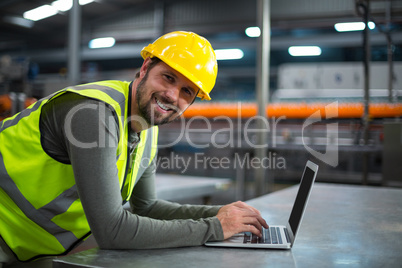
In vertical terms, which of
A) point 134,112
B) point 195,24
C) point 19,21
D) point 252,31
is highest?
point 19,21

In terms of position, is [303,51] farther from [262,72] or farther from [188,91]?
[188,91]

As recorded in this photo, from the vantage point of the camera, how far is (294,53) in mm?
13938

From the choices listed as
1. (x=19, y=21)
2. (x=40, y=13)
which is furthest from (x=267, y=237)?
(x=19, y=21)

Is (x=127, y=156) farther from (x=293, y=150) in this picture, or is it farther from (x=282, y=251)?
(x=293, y=150)

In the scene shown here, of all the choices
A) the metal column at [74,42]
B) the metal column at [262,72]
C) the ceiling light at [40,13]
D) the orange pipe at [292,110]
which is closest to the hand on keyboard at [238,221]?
the metal column at [262,72]

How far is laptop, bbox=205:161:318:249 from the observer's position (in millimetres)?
1038

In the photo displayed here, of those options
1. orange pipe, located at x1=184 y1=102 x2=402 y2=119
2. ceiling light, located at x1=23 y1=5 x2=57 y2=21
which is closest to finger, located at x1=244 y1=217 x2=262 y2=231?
orange pipe, located at x1=184 y1=102 x2=402 y2=119

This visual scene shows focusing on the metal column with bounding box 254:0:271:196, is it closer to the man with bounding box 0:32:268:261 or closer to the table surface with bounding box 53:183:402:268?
the table surface with bounding box 53:183:402:268

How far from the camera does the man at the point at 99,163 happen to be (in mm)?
1003

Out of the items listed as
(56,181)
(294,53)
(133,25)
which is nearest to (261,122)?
(56,181)

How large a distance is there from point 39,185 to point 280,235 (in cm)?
74

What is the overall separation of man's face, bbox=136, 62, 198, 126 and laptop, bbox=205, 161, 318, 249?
45 centimetres

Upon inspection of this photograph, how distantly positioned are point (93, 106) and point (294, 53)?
13.7 m

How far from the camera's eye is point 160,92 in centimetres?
124
